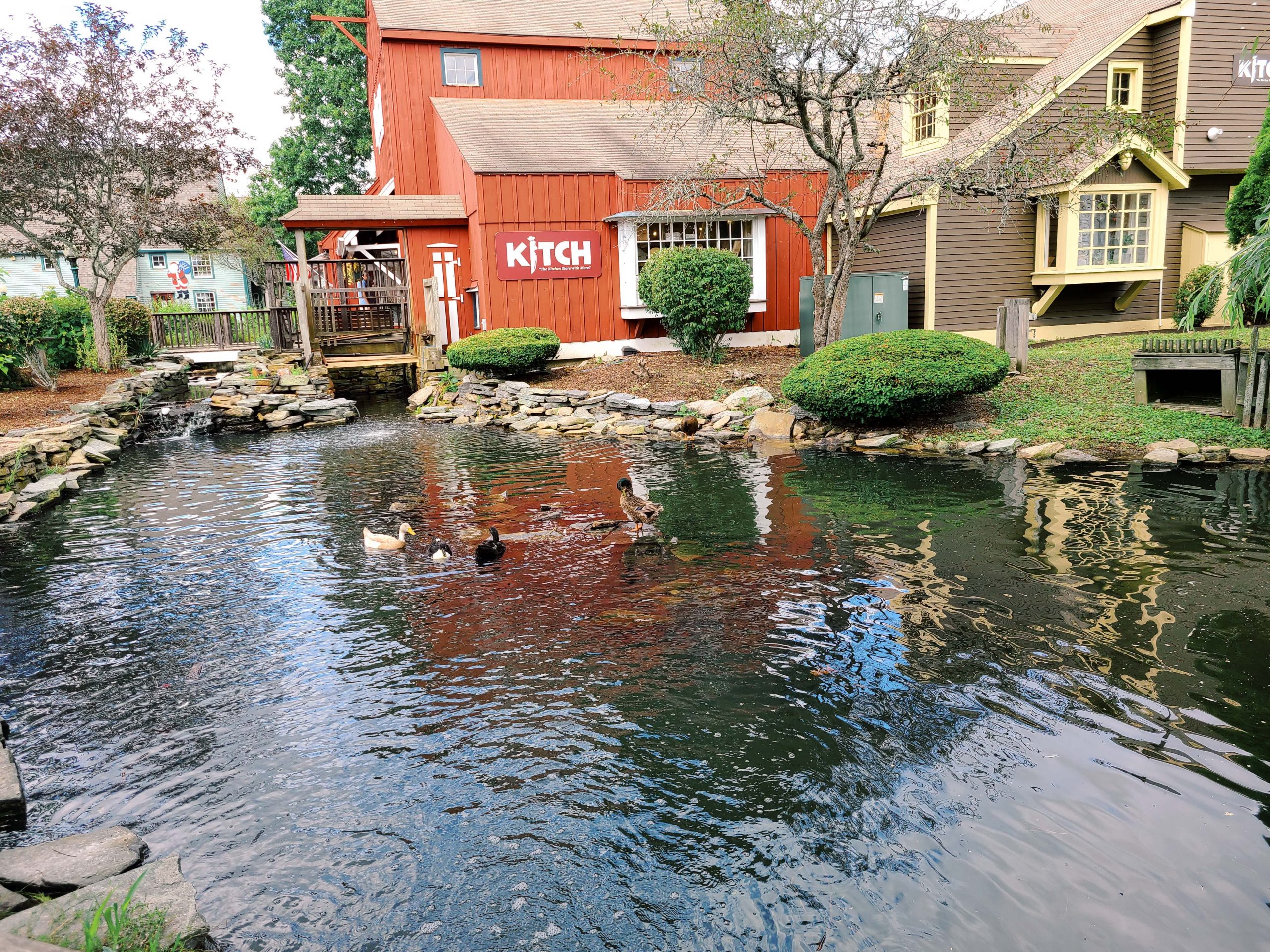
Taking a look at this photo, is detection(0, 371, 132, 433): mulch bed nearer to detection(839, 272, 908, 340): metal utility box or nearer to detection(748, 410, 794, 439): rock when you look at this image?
detection(748, 410, 794, 439): rock

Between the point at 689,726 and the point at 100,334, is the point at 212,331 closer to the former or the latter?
the point at 100,334

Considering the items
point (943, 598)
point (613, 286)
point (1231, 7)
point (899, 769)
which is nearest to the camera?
point (899, 769)

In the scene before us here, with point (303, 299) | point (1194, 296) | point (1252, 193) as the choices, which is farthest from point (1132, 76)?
point (303, 299)

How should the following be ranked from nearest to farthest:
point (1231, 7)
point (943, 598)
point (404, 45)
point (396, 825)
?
point (396, 825) → point (943, 598) → point (1231, 7) → point (404, 45)

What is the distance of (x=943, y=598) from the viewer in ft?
20.3

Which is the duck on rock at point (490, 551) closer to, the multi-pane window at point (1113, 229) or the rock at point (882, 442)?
the rock at point (882, 442)

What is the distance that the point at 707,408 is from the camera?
564 inches

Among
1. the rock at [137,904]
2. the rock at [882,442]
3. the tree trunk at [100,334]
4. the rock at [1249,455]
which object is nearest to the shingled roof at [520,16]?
the tree trunk at [100,334]

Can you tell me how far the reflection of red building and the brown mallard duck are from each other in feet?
33.2

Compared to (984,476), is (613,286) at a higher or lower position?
higher

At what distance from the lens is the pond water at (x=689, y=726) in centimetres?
331

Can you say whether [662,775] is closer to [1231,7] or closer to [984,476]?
Answer: [984,476]

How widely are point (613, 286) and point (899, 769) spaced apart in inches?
640

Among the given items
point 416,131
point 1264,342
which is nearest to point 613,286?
point 416,131
